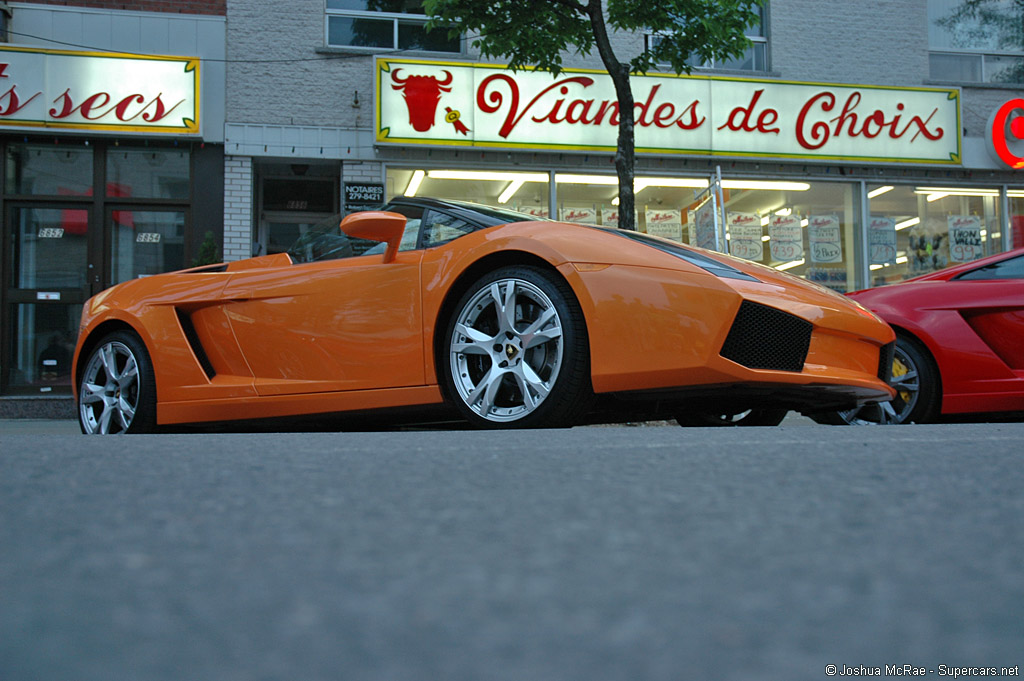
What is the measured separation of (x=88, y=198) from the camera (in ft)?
33.4

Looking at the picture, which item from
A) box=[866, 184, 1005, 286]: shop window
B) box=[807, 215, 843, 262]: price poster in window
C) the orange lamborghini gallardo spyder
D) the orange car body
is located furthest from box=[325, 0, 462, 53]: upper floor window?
the orange lamborghini gallardo spyder

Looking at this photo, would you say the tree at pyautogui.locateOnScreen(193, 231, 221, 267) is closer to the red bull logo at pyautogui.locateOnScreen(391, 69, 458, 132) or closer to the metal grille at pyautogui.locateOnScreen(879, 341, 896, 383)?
the red bull logo at pyautogui.locateOnScreen(391, 69, 458, 132)

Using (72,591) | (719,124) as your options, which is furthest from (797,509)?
(719,124)

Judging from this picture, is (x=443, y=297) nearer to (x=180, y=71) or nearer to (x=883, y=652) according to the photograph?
(x=883, y=652)

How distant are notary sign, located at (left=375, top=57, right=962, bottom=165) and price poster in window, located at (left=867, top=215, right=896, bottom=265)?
874mm

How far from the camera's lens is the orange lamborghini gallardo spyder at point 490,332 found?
291 centimetres

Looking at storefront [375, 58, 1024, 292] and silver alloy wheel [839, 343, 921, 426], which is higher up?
storefront [375, 58, 1024, 292]

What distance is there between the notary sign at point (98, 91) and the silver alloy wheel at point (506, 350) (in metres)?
7.98

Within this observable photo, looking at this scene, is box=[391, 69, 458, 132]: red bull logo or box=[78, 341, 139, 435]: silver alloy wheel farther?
box=[391, 69, 458, 132]: red bull logo

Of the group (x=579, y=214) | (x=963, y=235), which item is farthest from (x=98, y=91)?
(x=963, y=235)

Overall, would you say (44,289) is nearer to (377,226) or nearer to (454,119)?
(454,119)

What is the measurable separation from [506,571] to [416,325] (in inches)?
104

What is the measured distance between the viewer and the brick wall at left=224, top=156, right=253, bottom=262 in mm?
10391

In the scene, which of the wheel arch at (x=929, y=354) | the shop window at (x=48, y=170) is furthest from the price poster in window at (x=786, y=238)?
the shop window at (x=48, y=170)
